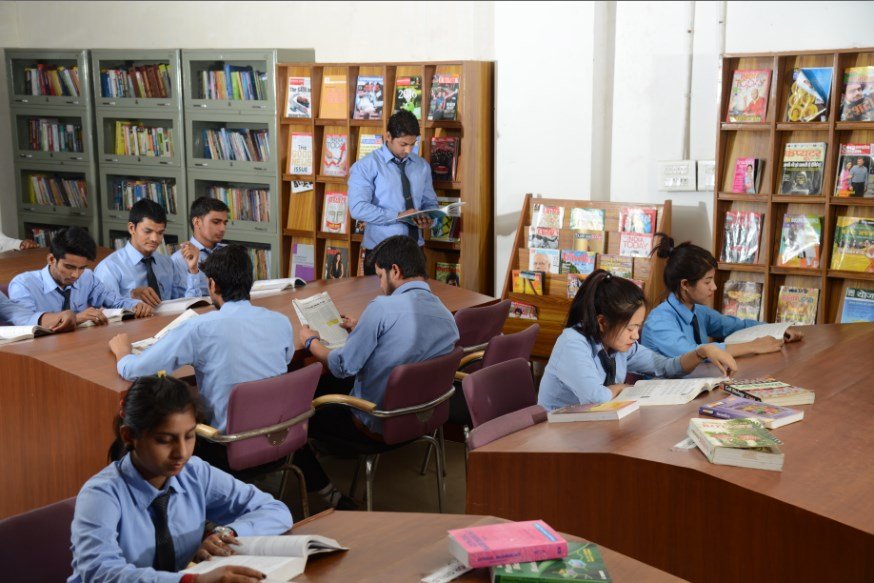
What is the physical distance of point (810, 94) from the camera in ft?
17.4

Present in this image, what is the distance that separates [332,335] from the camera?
4199 mm

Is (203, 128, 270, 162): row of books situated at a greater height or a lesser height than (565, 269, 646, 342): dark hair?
greater

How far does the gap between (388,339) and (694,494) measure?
1.57 m

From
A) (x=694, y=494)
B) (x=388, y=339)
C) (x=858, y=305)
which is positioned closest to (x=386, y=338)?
(x=388, y=339)

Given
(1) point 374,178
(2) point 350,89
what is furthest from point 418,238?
(2) point 350,89

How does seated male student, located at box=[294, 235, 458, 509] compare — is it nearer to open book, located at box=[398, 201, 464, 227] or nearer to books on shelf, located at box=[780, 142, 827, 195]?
open book, located at box=[398, 201, 464, 227]

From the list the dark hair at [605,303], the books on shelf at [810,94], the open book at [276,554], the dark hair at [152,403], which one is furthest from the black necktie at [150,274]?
the books on shelf at [810,94]

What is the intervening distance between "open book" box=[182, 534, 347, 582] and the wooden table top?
2 centimetres

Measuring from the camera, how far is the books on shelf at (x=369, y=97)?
6668 millimetres

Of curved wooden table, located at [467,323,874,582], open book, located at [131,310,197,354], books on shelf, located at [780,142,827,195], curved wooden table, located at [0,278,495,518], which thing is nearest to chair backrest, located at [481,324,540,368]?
curved wooden table, located at [467,323,874,582]

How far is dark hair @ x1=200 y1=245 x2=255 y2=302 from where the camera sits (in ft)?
11.3

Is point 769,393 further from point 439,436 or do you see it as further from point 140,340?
point 140,340

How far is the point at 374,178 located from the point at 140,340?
9.05ft

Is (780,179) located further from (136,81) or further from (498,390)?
(136,81)
